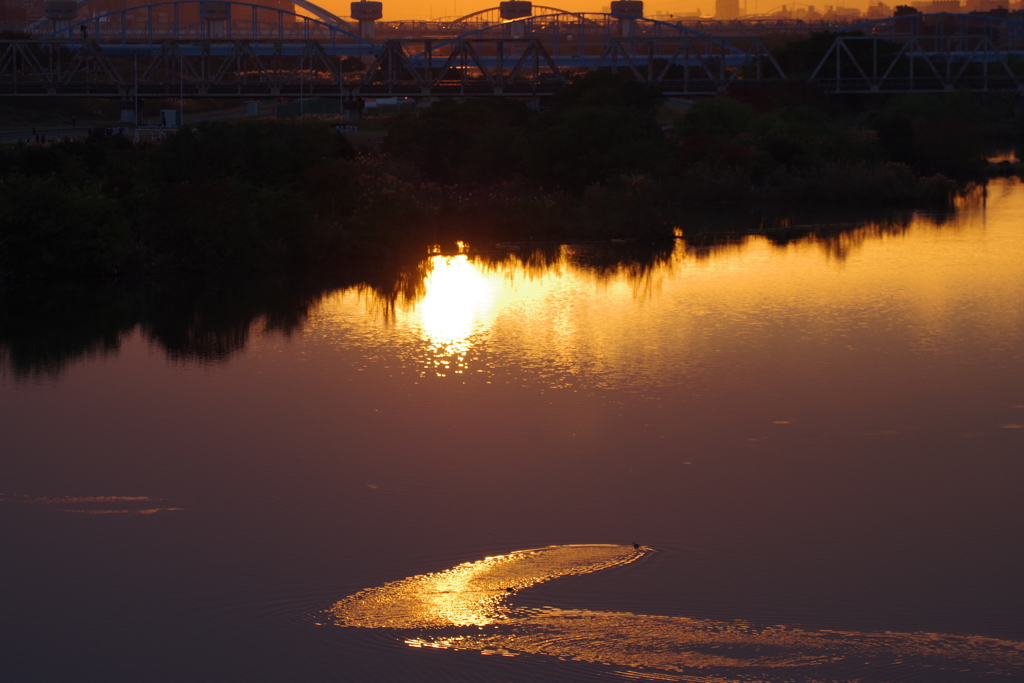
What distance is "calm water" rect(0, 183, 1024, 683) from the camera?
786 cm

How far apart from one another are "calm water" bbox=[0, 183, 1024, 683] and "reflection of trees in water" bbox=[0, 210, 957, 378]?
0.17 metres

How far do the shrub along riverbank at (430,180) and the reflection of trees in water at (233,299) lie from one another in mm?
1072

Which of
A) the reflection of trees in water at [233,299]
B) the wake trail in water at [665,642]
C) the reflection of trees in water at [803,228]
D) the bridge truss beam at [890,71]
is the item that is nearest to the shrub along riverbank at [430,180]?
the reflection of trees in water at [233,299]

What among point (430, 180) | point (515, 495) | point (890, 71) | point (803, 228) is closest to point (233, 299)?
point (515, 495)

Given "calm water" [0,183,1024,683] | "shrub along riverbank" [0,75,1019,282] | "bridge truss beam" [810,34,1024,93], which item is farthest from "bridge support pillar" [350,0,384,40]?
"calm water" [0,183,1024,683]

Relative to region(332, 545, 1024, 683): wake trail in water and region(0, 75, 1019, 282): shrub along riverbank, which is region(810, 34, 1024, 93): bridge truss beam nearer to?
region(0, 75, 1019, 282): shrub along riverbank

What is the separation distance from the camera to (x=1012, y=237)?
29.9 m

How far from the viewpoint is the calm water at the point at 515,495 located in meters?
7.86

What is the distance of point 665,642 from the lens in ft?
25.7

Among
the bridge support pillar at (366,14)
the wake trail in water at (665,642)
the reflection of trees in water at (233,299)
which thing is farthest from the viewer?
the bridge support pillar at (366,14)

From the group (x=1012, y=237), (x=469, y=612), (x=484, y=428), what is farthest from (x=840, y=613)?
(x=1012, y=237)

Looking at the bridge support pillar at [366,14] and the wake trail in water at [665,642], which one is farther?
the bridge support pillar at [366,14]

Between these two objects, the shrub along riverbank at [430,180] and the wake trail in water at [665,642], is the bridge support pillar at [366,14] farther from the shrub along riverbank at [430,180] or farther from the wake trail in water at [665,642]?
the wake trail in water at [665,642]

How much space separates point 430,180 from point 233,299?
845 inches
